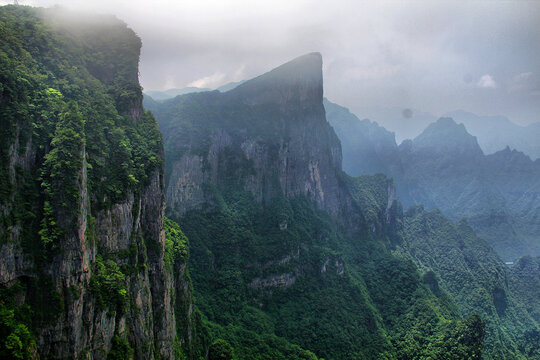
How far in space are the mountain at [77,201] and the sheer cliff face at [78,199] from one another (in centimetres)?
7

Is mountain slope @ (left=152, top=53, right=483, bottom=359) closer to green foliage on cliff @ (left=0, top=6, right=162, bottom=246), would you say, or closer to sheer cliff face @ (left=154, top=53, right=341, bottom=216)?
sheer cliff face @ (left=154, top=53, right=341, bottom=216)

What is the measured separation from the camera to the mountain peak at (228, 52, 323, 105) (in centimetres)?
7444

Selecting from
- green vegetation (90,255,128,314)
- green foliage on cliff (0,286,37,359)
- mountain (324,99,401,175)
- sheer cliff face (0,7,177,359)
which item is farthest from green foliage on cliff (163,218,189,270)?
mountain (324,99,401,175)

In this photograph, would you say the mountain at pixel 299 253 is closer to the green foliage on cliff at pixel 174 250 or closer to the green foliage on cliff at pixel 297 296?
the green foliage on cliff at pixel 297 296

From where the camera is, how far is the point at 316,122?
267 feet

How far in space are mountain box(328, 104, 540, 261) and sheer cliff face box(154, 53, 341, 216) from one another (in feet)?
274

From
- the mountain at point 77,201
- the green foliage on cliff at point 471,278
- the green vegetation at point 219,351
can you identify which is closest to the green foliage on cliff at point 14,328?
the mountain at point 77,201

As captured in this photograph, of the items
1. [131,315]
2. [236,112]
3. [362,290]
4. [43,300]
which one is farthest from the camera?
[236,112]

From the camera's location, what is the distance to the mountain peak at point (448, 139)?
154 metres

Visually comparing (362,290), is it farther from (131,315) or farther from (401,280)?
(131,315)

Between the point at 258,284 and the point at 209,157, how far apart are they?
26015 mm

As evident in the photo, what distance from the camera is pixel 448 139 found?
16050cm

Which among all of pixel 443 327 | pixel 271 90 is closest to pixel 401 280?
pixel 443 327

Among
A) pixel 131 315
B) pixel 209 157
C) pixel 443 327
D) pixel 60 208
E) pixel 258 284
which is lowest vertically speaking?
pixel 443 327
